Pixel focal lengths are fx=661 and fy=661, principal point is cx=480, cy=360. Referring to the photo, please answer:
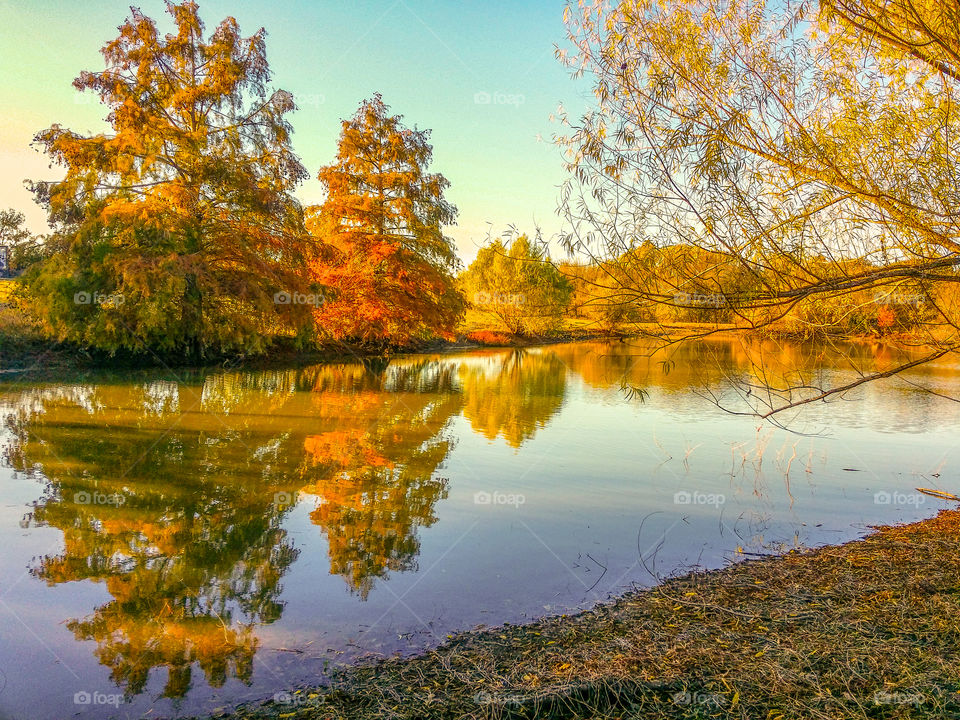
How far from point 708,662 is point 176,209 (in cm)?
1824

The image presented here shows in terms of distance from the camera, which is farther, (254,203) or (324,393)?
(254,203)

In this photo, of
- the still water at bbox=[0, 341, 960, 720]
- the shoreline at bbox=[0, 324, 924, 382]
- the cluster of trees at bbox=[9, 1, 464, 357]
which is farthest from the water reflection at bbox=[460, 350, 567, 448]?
the cluster of trees at bbox=[9, 1, 464, 357]

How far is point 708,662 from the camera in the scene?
11.1 feet

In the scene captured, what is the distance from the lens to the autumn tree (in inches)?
955

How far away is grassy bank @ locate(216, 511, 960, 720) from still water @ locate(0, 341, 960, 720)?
0.39 m

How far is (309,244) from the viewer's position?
69.2 feet

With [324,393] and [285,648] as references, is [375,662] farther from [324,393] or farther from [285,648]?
[324,393]

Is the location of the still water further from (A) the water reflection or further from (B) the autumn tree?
(B) the autumn tree

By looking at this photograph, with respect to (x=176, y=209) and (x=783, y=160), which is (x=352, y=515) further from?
(x=176, y=209)

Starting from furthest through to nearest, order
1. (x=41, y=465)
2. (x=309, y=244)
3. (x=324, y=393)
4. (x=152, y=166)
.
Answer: (x=309, y=244) → (x=152, y=166) → (x=324, y=393) → (x=41, y=465)

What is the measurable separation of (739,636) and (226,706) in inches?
109

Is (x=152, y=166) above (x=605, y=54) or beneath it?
above

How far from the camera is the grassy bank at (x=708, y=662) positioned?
2.96 m

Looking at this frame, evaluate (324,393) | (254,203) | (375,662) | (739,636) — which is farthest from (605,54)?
(254,203)
